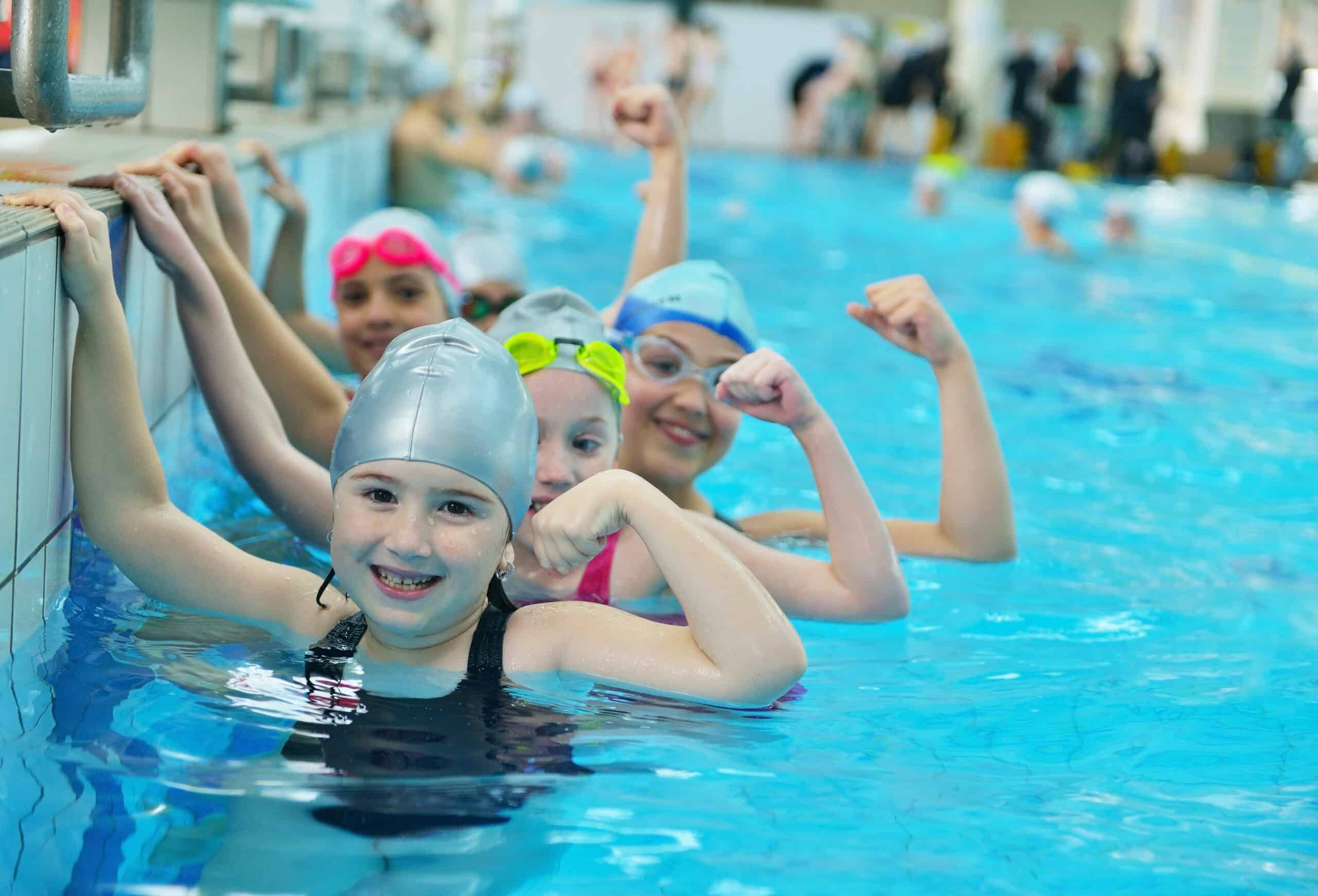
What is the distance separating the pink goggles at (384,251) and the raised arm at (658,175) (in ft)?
2.11

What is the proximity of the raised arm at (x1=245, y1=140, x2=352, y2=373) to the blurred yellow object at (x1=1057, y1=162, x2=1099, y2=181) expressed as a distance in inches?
745

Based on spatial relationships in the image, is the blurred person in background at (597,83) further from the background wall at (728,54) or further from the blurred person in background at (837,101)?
the blurred person in background at (837,101)

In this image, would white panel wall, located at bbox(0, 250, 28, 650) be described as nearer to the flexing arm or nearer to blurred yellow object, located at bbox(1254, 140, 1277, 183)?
the flexing arm

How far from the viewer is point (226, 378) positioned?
3332mm

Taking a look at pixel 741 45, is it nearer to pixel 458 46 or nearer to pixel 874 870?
pixel 458 46

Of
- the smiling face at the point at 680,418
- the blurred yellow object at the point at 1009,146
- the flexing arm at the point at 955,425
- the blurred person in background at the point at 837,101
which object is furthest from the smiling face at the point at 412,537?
the blurred person in background at the point at 837,101

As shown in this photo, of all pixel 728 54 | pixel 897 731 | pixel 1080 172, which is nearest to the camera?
pixel 897 731

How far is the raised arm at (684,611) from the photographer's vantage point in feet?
8.23

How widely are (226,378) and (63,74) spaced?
2.93ft

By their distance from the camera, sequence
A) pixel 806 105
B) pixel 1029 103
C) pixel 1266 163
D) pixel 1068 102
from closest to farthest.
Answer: pixel 1266 163 → pixel 1068 102 → pixel 1029 103 → pixel 806 105

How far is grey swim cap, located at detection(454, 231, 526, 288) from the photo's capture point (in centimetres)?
518

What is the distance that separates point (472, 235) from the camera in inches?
211

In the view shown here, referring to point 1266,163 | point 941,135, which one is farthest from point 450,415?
point 941,135

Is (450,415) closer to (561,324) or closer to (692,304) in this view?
(561,324)
